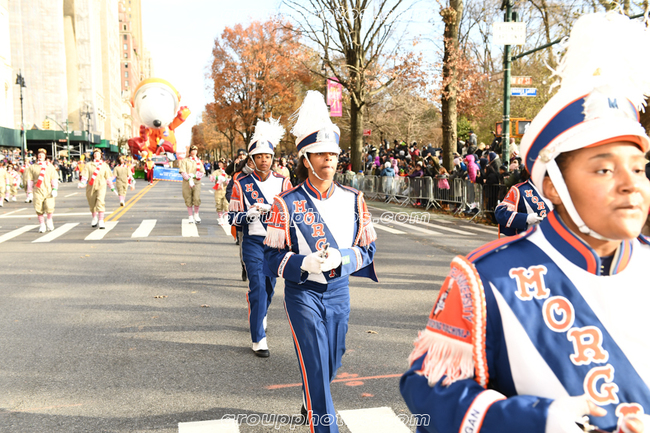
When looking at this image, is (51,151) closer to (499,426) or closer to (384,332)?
(384,332)

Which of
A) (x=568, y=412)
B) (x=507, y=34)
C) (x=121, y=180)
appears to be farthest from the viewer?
(x=121, y=180)

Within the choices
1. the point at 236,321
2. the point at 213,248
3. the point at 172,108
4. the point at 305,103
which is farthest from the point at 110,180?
the point at 172,108

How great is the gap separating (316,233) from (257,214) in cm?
239

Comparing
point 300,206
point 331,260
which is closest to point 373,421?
point 331,260

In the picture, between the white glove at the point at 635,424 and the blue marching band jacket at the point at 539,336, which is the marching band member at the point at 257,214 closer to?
the blue marching band jacket at the point at 539,336

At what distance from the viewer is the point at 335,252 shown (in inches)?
140

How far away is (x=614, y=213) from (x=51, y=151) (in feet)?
228

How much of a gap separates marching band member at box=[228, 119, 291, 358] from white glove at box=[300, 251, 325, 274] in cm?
239

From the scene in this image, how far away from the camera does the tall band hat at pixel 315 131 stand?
391cm

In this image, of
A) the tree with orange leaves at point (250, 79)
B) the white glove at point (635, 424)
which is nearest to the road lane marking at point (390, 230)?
the white glove at point (635, 424)

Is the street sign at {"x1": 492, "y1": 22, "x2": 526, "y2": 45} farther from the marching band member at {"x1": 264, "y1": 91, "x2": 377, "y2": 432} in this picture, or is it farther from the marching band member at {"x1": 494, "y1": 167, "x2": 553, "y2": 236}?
the marching band member at {"x1": 264, "y1": 91, "x2": 377, "y2": 432}

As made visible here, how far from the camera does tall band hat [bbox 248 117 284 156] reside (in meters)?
6.48

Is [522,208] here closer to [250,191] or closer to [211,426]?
[250,191]

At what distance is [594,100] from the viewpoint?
152cm
